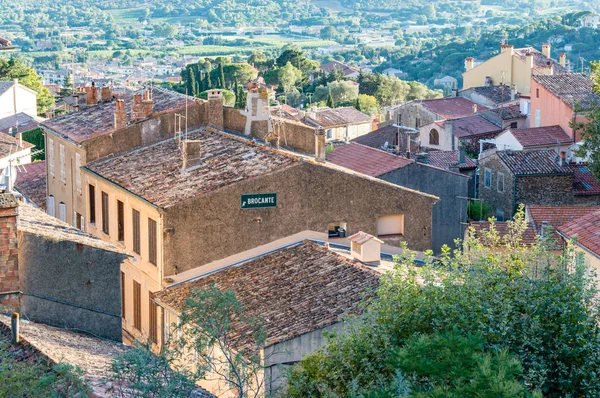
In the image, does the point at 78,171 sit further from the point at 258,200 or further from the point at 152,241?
the point at 258,200

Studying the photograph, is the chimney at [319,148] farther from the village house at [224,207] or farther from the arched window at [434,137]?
the arched window at [434,137]

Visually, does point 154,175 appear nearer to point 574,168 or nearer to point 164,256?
point 164,256

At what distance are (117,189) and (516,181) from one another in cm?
1928

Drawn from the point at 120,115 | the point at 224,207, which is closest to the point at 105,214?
the point at 120,115

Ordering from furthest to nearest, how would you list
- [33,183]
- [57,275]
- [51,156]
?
[33,183] < [51,156] < [57,275]

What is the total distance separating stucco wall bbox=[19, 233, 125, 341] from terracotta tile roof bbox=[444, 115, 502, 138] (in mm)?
38663

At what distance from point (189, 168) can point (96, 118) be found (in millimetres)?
6144

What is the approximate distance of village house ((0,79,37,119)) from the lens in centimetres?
7562

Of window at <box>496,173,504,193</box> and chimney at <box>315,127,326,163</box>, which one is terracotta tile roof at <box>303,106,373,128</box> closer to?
window at <box>496,173,504,193</box>

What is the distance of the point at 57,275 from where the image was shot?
20.6 metres

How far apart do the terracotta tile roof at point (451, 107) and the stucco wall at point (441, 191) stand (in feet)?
102

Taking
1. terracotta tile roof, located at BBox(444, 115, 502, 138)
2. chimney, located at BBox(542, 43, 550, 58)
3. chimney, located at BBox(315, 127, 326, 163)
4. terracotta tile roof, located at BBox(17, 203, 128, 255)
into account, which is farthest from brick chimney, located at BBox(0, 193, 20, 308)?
chimney, located at BBox(542, 43, 550, 58)

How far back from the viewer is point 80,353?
1872 centimetres

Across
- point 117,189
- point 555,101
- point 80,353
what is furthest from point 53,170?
point 555,101
